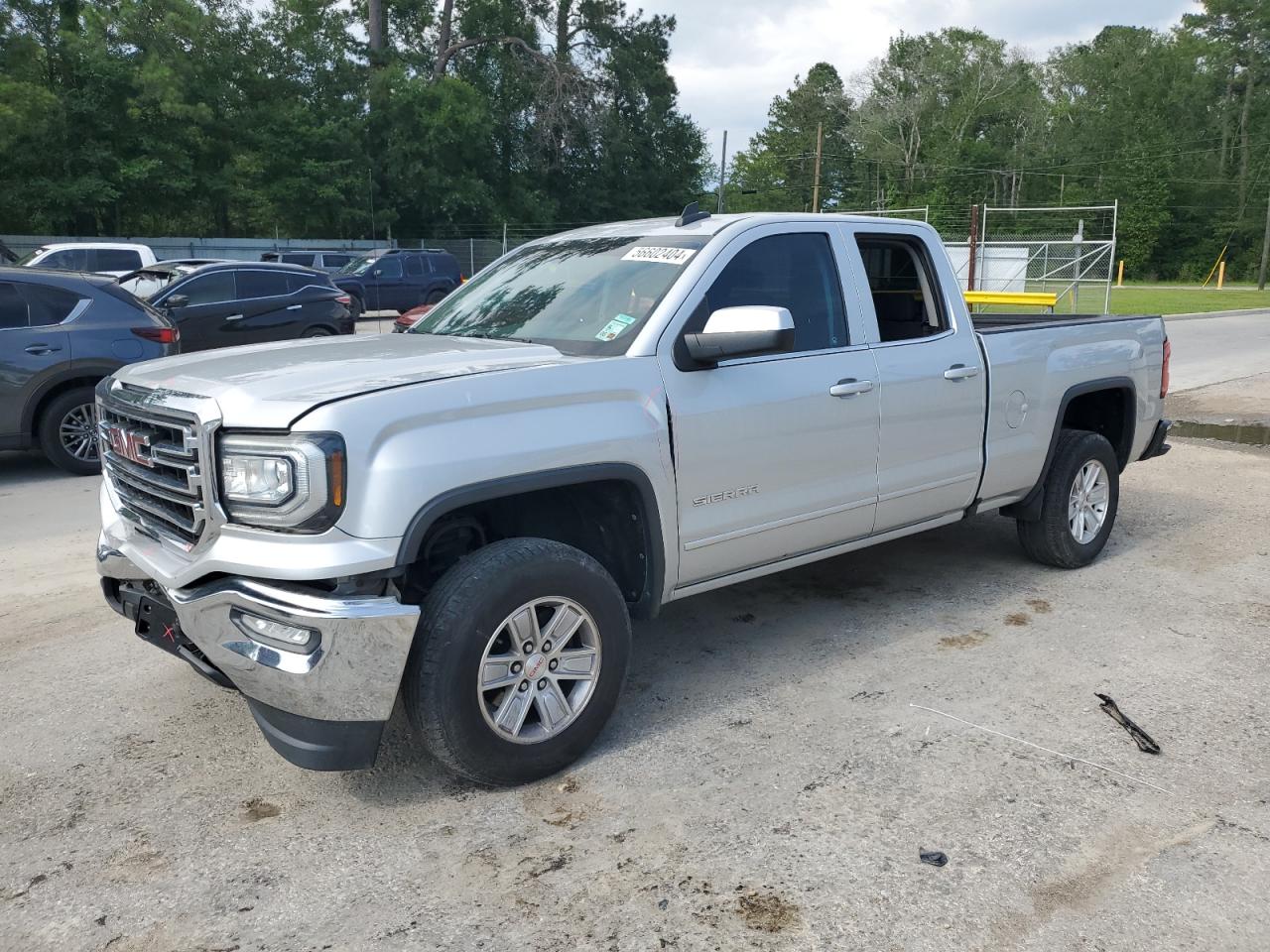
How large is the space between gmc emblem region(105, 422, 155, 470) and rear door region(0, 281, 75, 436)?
526cm

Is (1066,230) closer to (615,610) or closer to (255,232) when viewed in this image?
(255,232)

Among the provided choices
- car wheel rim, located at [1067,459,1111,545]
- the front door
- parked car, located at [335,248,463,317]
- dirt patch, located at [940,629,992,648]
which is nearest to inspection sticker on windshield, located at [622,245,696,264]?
the front door

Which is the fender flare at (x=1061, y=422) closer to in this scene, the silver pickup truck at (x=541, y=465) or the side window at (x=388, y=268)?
the silver pickup truck at (x=541, y=465)

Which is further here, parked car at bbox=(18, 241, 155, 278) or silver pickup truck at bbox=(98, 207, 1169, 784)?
parked car at bbox=(18, 241, 155, 278)

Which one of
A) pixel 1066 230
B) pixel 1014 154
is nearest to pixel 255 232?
pixel 1066 230

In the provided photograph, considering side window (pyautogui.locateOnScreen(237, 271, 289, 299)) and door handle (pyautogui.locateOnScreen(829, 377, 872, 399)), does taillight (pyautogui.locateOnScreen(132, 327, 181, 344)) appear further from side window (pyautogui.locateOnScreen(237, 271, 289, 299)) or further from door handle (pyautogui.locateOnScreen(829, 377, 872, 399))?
door handle (pyautogui.locateOnScreen(829, 377, 872, 399))

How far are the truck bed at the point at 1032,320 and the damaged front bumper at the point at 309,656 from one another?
3.59 meters

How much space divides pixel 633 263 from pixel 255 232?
38.5 metres

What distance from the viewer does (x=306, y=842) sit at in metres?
3.17

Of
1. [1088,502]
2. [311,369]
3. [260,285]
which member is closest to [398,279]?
[260,285]

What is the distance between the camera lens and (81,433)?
8641mm

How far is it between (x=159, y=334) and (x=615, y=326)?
6.45 m

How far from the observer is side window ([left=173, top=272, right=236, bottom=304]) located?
13438mm

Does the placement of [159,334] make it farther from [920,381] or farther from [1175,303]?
[1175,303]
